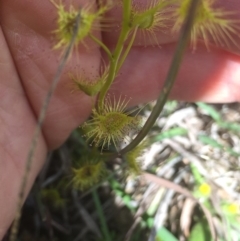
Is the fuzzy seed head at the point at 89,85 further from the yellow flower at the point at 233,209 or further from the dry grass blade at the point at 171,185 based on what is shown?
the yellow flower at the point at 233,209

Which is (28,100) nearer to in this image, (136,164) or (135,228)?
(136,164)

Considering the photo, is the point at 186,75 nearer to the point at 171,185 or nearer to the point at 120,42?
the point at 171,185

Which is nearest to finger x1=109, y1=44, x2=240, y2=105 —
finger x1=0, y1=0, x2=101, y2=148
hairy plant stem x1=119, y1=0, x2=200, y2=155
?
finger x1=0, y1=0, x2=101, y2=148

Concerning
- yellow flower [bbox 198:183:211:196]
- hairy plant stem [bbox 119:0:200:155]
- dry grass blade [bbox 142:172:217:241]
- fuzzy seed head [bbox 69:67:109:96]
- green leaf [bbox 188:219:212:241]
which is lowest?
green leaf [bbox 188:219:212:241]

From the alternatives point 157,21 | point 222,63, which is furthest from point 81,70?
point 222,63

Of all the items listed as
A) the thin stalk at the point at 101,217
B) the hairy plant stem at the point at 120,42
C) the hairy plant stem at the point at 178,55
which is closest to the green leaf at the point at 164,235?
the thin stalk at the point at 101,217

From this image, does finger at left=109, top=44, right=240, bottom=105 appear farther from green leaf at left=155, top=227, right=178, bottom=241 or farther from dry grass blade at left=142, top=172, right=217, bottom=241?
green leaf at left=155, top=227, right=178, bottom=241

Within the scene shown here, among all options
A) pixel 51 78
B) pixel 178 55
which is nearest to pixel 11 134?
pixel 51 78
